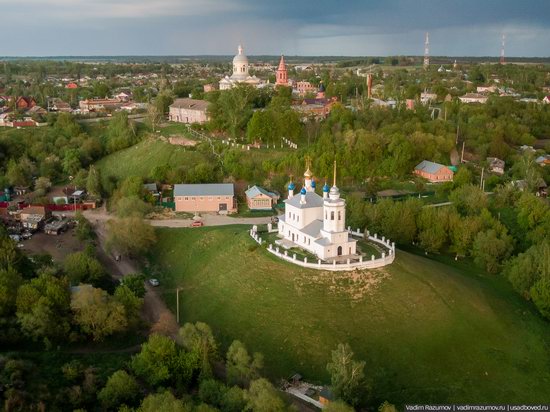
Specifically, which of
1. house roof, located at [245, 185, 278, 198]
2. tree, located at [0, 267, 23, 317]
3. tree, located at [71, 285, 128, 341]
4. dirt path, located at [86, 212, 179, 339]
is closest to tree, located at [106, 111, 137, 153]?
dirt path, located at [86, 212, 179, 339]

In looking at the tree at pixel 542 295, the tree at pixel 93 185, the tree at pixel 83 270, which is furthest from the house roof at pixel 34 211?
the tree at pixel 542 295

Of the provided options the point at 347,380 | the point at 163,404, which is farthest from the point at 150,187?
the point at 347,380

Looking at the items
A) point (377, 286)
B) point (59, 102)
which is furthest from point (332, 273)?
point (59, 102)

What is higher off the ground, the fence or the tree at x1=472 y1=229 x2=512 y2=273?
the fence

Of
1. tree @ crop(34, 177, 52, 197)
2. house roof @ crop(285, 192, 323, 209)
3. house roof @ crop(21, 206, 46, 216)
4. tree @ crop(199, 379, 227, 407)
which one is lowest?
tree @ crop(199, 379, 227, 407)

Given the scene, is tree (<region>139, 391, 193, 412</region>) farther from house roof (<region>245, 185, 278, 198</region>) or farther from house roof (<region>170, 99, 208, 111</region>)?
house roof (<region>170, 99, 208, 111</region>)

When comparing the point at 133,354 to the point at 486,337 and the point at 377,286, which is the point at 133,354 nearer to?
the point at 377,286
